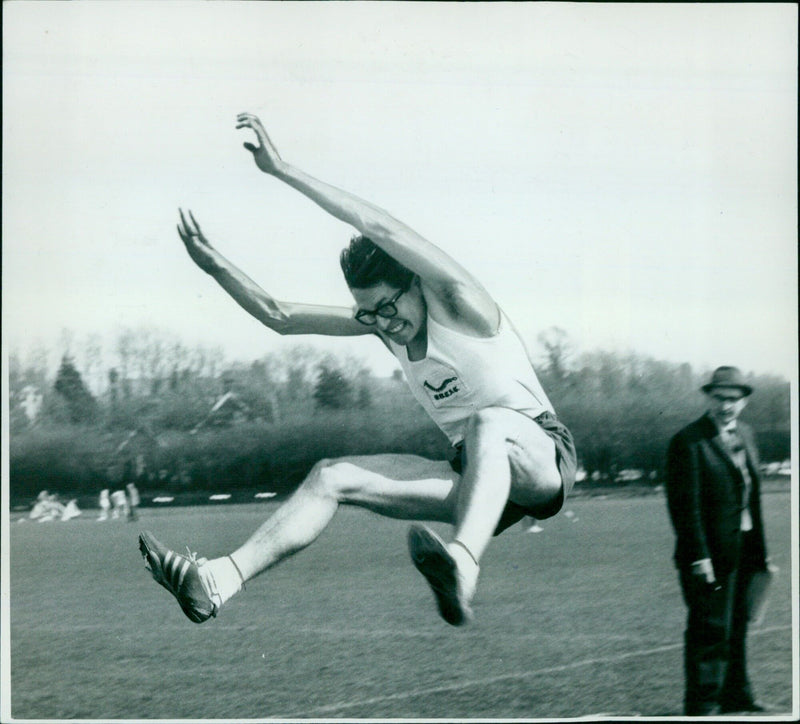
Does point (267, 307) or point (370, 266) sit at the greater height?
point (370, 266)

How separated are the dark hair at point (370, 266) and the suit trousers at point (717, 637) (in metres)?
1.53

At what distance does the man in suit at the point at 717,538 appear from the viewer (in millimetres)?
4105

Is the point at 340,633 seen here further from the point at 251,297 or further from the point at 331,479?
the point at 251,297

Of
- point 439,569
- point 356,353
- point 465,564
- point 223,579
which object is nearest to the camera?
point 439,569

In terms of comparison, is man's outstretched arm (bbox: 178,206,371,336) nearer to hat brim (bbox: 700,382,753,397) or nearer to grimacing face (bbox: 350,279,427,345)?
grimacing face (bbox: 350,279,427,345)

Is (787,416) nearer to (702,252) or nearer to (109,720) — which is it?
(702,252)

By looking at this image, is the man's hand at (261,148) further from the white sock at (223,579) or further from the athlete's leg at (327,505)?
the white sock at (223,579)

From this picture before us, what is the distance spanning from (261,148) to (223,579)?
62.1 inches

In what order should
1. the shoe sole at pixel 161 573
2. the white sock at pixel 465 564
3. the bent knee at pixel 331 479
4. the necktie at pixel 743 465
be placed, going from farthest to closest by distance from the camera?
the necktie at pixel 743 465, the bent knee at pixel 331 479, the shoe sole at pixel 161 573, the white sock at pixel 465 564

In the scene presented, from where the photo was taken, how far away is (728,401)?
416 centimetres

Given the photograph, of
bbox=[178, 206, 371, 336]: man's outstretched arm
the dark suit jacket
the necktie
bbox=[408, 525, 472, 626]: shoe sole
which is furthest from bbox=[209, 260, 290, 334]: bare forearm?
the necktie

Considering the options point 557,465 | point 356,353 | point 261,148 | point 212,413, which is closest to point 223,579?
point 212,413

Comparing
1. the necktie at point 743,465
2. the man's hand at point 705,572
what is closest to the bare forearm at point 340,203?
the necktie at point 743,465

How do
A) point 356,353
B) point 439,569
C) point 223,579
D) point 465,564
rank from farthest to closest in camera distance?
point 356,353, point 223,579, point 465,564, point 439,569
